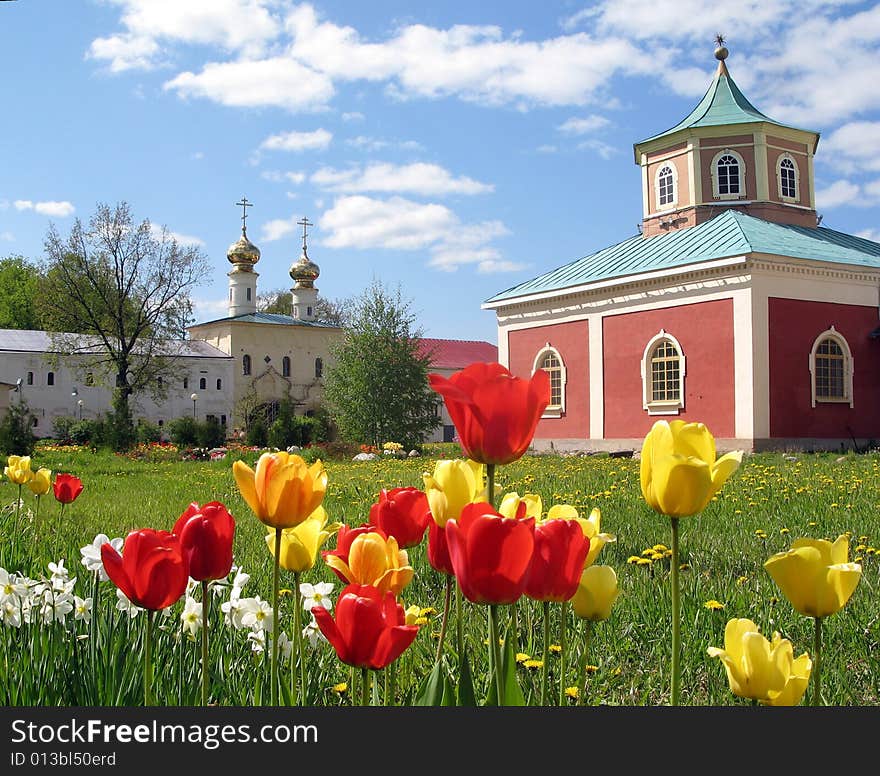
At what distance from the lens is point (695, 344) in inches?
904

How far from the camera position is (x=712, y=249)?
74.3 feet

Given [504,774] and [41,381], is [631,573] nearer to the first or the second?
[504,774]

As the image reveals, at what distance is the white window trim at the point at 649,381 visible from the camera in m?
23.2

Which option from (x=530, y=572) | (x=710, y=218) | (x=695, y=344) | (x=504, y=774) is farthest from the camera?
(x=710, y=218)

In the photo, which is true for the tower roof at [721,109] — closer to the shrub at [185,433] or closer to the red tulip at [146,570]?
the shrub at [185,433]

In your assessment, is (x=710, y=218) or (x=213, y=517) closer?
(x=213, y=517)

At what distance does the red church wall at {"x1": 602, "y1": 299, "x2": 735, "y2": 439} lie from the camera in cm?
2219

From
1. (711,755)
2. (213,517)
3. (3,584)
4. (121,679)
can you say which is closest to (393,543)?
(213,517)

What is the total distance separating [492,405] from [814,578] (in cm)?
60

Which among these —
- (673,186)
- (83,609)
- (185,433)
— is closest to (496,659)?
(83,609)

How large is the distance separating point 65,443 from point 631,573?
120 ft

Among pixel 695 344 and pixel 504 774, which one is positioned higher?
pixel 695 344

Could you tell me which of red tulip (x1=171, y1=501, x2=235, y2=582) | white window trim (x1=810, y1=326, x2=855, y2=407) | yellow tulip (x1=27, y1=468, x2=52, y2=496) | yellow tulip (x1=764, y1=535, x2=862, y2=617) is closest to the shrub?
white window trim (x1=810, y1=326, x2=855, y2=407)

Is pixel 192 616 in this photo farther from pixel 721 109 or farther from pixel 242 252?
pixel 242 252
